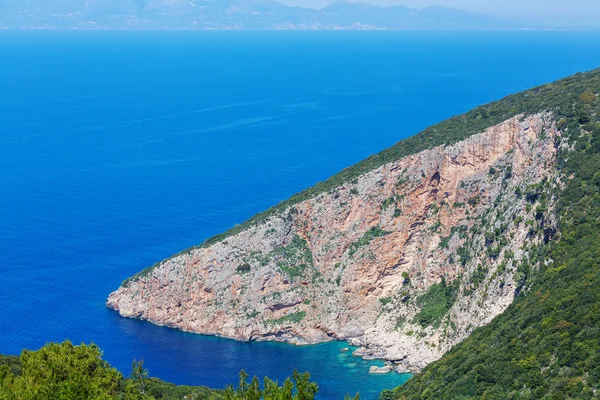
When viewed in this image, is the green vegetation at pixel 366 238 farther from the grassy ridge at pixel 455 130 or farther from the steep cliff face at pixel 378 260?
the grassy ridge at pixel 455 130

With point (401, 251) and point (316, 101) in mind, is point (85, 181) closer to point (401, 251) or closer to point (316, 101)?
point (401, 251)

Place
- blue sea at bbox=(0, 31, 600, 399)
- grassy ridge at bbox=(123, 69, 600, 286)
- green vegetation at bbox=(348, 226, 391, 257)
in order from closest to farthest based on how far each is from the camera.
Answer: blue sea at bbox=(0, 31, 600, 399), grassy ridge at bbox=(123, 69, 600, 286), green vegetation at bbox=(348, 226, 391, 257)

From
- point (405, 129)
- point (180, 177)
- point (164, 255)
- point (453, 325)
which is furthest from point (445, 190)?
point (405, 129)

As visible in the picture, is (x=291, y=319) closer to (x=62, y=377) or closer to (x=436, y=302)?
(x=436, y=302)

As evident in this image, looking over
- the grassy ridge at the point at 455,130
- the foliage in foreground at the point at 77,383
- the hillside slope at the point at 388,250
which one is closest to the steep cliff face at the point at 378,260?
the hillside slope at the point at 388,250

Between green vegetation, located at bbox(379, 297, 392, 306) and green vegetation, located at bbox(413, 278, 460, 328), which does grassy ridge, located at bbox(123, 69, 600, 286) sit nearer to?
green vegetation, located at bbox(379, 297, 392, 306)

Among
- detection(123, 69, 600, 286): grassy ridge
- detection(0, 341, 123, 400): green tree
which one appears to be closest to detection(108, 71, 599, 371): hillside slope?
detection(123, 69, 600, 286): grassy ridge
